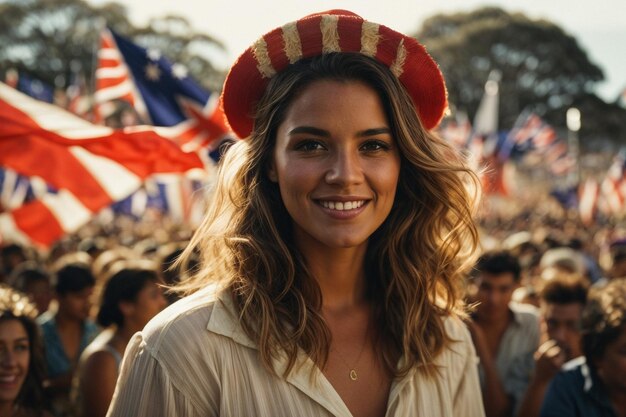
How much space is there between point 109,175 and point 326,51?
4457mm

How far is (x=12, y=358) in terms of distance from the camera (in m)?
3.61

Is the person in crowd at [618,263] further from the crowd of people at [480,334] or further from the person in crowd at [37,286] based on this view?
the person in crowd at [37,286]

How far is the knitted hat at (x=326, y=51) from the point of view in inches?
84.6

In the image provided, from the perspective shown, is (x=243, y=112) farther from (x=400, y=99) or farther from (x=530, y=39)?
(x=530, y=39)

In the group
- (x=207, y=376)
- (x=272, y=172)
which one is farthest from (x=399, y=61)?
(x=207, y=376)

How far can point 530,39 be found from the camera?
58094 mm

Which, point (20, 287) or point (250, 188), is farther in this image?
point (20, 287)

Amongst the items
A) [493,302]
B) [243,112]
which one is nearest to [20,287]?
[493,302]

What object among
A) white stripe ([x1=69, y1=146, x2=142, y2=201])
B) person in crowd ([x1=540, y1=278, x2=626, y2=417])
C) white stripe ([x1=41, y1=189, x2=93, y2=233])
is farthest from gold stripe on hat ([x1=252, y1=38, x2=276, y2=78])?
white stripe ([x1=41, y1=189, x2=93, y2=233])

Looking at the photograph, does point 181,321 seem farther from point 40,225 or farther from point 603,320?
point 40,225

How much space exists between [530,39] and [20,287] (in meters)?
56.5

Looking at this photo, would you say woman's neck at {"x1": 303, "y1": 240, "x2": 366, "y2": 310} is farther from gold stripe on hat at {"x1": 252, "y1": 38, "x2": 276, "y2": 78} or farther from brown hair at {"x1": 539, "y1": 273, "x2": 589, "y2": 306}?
brown hair at {"x1": 539, "y1": 273, "x2": 589, "y2": 306}

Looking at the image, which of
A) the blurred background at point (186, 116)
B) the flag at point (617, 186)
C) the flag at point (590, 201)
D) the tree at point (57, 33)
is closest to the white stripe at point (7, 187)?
the blurred background at point (186, 116)

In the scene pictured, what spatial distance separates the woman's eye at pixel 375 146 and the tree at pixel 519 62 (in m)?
56.8
